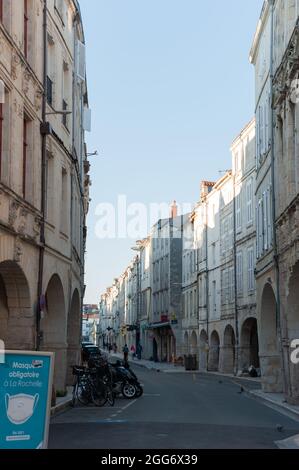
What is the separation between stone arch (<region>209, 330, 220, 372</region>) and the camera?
47.4 metres

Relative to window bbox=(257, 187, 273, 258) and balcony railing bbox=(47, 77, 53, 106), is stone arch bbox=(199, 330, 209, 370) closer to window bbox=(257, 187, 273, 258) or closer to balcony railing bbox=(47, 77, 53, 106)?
window bbox=(257, 187, 273, 258)

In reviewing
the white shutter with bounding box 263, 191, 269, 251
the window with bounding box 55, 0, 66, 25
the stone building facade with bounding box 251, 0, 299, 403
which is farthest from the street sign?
the white shutter with bounding box 263, 191, 269, 251

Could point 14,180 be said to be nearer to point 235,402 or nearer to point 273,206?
point 273,206

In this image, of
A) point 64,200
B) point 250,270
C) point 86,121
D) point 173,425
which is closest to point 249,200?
point 250,270

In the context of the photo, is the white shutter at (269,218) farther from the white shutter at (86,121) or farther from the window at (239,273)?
the window at (239,273)

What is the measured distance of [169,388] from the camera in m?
29.8

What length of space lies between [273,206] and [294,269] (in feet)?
12.6

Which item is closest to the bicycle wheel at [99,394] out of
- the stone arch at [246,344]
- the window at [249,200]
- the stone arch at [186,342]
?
the window at [249,200]

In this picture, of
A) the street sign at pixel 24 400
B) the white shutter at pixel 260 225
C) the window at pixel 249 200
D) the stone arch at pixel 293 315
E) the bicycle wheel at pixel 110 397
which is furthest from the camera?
the window at pixel 249 200

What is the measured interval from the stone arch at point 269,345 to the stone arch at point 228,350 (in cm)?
1771

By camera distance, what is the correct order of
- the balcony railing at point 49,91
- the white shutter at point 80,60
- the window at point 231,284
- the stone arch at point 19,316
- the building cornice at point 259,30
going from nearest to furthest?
the stone arch at point 19,316, the balcony railing at point 49,91, the building cornice at point 259,30, the white shutter at point 80,60, the window at point 231,284

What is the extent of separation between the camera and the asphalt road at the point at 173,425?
12734 millimetres

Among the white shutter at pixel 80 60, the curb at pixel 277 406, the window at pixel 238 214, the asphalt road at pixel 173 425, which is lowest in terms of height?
the curb at pixel 277 406

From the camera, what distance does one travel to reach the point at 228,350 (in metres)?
44.1
